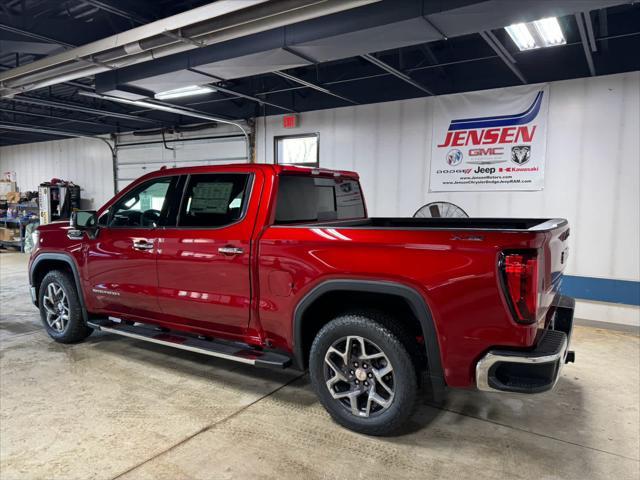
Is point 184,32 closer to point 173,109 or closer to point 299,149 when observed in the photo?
point 173,109

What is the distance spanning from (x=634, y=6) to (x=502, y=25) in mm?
2031

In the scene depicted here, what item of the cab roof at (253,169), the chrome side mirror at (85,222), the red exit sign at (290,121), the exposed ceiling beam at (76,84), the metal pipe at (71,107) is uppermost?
the exposed ceiling beam at (76,84)

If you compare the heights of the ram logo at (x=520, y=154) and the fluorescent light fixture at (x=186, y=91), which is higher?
the fluorescent light fixture at (x=186, y=91)

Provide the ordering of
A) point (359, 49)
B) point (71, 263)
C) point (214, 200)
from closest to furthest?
point (214, 200), point (71, 263), point (359, 49)

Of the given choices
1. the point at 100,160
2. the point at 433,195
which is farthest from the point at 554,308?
the point at 100,160

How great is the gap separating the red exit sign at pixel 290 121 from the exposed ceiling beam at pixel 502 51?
3.64 meters

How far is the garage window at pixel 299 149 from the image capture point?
7.64m

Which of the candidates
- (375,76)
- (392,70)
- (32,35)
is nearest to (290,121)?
(375,76)

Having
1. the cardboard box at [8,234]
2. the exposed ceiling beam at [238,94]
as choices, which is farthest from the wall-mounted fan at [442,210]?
the cardboard box at [8,234]

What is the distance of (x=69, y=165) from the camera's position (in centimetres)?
1241

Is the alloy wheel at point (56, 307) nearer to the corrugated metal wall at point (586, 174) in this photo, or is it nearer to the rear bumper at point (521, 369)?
the rear bumper at point (521, 369)

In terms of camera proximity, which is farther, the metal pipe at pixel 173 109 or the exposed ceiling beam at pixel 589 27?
the metal pipe at pixel 173 109

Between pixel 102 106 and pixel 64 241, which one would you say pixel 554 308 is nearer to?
pixel 64 241

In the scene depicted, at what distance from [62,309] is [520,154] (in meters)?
5.66
